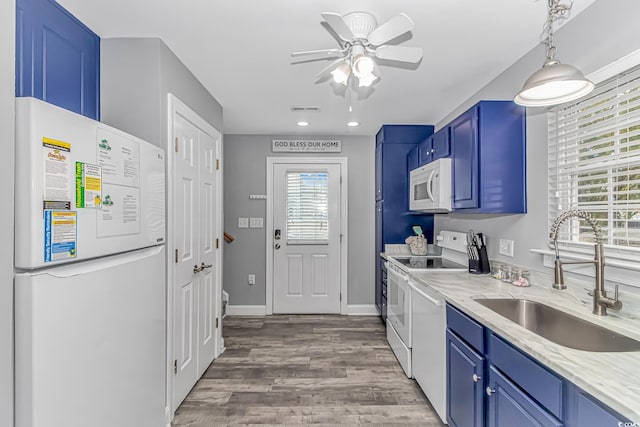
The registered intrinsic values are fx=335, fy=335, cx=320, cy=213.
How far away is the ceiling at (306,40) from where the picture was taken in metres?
1.74

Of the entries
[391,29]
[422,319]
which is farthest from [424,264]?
[391,29]

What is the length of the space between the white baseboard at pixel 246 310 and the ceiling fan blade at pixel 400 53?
3554mm

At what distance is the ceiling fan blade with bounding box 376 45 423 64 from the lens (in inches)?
69.1

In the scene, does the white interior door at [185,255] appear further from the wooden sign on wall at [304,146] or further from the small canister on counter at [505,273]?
the small canister on counter at [505,273]

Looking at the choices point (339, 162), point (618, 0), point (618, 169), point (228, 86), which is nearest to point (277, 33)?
point (228, 86)

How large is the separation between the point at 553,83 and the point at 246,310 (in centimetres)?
408

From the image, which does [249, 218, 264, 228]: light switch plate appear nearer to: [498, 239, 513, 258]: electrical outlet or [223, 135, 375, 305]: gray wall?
[223, 135, 375, 305]: gray wall

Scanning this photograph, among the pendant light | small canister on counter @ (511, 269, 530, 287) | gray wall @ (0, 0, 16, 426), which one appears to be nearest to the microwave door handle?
small canister on counter @ (511, 269, 530, 287)

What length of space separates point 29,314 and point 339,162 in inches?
149

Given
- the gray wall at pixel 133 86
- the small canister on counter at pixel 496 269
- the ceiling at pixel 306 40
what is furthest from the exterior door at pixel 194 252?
the small canister on counter at pixel 496 269

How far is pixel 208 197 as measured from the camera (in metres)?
2.91

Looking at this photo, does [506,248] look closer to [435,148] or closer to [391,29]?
[435,148]

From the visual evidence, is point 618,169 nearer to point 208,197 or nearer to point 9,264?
point 9,264

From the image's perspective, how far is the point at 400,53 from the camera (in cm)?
179
